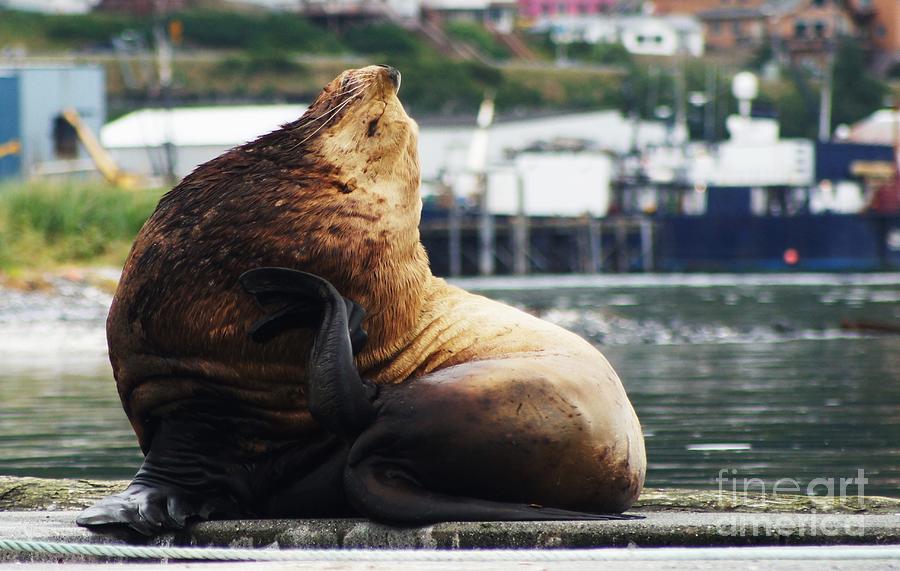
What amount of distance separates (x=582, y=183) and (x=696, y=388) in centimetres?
5244

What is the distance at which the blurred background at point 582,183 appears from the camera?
40.6 feet

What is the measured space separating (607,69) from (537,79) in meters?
8.45

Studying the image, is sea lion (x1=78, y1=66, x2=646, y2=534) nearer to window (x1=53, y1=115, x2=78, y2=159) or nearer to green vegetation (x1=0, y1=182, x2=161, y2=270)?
green vegetation (x1=0, y1=182, x2=161, y2=270)

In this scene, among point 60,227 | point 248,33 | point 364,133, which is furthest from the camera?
point 248,33

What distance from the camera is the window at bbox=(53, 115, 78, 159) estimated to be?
58188mm

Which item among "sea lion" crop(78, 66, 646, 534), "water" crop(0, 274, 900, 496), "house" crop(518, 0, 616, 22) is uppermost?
"house" crop(518, 0, 616, 22)

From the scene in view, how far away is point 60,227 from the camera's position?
32.5 metres

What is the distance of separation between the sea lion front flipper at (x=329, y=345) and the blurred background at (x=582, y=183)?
134 inches

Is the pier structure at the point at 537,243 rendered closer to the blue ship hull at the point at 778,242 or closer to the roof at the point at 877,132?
the blue ship hull at the point at 778,242

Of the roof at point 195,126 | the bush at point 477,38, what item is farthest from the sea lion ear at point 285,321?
the bush at point 477,38

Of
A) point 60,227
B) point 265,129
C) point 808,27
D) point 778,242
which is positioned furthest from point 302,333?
point 808,27

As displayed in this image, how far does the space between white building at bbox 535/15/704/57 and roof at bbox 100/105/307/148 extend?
61.2 meters

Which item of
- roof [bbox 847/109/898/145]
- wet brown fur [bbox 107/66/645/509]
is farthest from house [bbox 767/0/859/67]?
wet brown fur [bbox 107/66/645/509]

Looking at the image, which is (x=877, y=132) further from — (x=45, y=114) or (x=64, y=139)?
(x=45, y=114)
